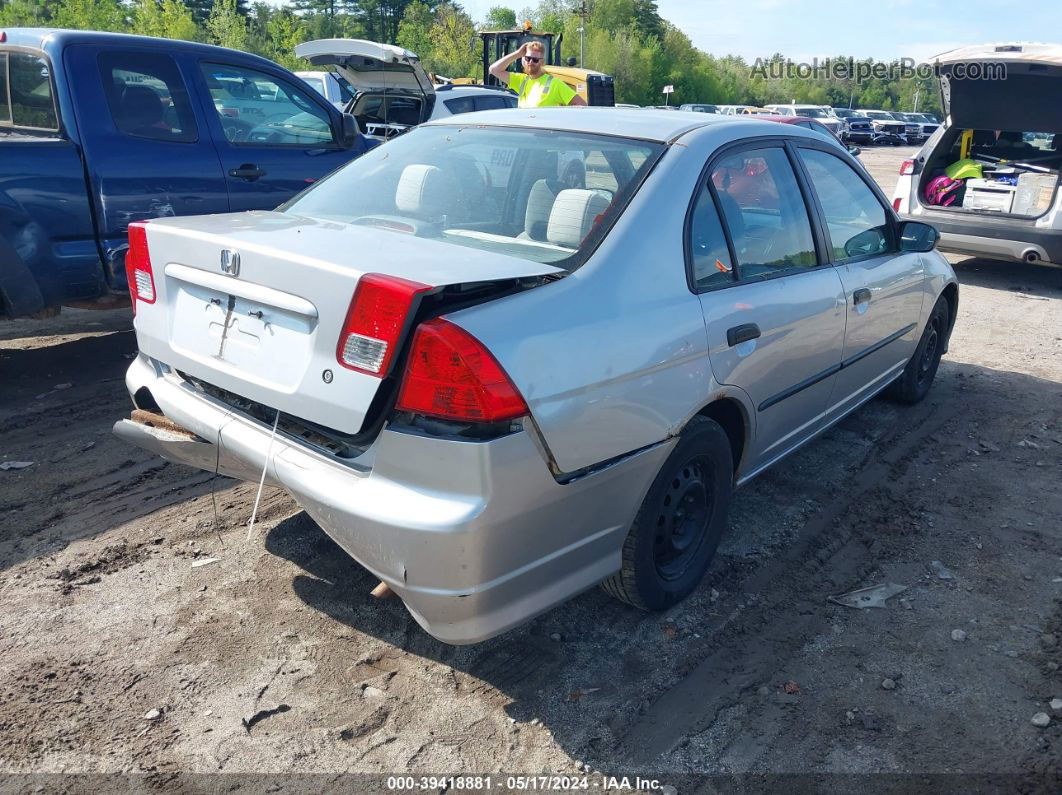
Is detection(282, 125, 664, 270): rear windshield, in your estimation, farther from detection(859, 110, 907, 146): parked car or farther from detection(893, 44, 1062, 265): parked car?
detection(859, 110, 907, 146): parked car

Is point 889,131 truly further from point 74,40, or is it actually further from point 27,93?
point 27,93

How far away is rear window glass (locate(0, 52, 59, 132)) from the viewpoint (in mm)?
5109

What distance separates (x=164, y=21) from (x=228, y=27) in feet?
9.35

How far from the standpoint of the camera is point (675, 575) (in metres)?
3.17

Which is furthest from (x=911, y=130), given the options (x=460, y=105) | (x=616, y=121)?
(x=616, y=121)

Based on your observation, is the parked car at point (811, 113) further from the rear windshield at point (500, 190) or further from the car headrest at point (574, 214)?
the car headrest at point (574, 214)

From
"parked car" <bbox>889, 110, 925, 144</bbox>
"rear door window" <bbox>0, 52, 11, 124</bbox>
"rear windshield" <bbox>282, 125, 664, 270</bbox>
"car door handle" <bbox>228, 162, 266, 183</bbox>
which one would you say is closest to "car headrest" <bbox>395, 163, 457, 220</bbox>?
"rear windshield" <bbox>282, 125, 664, 270</bbox>

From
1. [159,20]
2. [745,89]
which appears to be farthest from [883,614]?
[745,89]

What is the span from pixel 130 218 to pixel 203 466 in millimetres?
2867

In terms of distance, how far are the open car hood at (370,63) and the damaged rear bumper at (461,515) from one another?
9.79m

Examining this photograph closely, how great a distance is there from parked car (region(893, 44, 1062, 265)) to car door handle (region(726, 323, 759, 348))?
6936 mm

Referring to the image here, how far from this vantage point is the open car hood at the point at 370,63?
11375 millimetres

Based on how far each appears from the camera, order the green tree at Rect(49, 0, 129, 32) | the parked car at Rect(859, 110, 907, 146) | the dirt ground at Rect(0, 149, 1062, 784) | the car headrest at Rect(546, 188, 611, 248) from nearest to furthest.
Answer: the dirt ground at Rect(0, 149, 1062, 784), the car headrest at Rect(546, 188, 611, 248), the green tree at Rect(49, 0, 129, 32), the parked car at Rect(859, 110, 907, 146)

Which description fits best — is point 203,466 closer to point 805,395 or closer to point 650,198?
point 650,198
